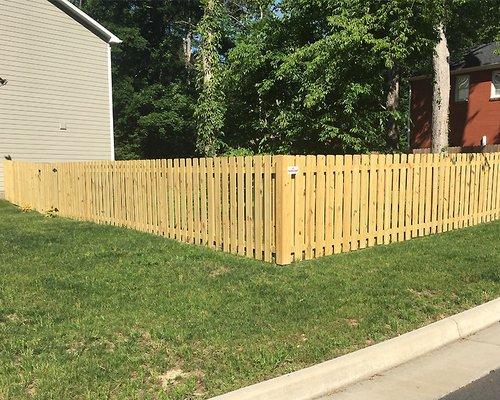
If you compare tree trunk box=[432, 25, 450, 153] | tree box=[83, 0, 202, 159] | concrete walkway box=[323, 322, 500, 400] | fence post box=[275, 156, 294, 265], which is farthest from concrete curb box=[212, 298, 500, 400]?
tree box=[83, 0, 202, 159]

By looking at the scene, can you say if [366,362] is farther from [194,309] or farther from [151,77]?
[151,77]

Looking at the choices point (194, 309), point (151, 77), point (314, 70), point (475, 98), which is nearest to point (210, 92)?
point (314, 70)

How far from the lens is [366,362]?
3945mm

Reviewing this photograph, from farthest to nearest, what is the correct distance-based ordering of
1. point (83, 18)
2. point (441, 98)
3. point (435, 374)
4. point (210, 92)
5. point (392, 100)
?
point (83, 18) → point (392, 100) → point (210, 92) → point (441, 98) → point (435, 374)

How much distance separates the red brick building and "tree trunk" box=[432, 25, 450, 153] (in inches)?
436

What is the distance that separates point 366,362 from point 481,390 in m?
0.82

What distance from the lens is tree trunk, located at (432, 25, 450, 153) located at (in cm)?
1319

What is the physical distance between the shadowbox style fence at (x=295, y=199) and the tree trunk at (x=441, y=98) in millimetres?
2740

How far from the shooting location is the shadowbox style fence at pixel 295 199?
674 cm

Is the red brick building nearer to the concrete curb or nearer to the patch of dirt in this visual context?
the concrete curb

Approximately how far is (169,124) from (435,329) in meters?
33.2

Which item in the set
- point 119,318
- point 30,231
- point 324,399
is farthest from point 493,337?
point 30,231

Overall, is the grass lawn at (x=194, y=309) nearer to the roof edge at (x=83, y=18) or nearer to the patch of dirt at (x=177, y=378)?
the patch of dirt at (x=177, y=378)

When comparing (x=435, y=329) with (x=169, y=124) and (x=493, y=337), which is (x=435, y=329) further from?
(x=169, y=124)
